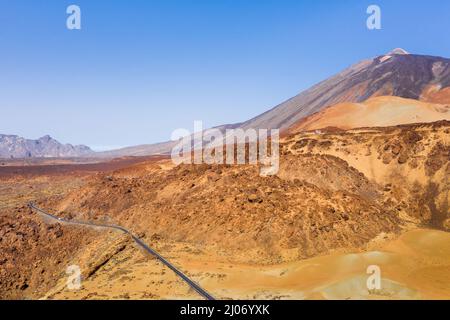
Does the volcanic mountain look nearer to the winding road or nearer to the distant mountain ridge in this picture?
the distant mountain ridge

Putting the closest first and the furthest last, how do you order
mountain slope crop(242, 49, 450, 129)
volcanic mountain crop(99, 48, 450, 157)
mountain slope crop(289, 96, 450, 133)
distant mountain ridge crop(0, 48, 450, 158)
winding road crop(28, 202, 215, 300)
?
winding road crop(28, 202, 215, 300), mountain slope crop(289, 96, 450, 133), distant mountain ridge crop(0, 48, 450, 158), volcanic mountain crop(99, 48, 450, 157), mountain slope crop(242, 49, 450, 129)

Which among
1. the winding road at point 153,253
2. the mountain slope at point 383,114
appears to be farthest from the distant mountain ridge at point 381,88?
the winding road at point 153,253

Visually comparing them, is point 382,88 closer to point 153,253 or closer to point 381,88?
point 381,88

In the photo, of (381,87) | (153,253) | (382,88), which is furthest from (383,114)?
(153,253)

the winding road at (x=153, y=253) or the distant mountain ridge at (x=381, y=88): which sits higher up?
the distant mountain ridge at (x=381, y=88)

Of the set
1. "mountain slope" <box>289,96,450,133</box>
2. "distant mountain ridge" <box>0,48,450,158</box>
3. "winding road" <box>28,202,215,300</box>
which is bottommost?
"winding road" <box>28,202,215,300</box>

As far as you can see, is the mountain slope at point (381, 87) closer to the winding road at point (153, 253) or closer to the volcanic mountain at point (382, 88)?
the volcanic mountain at point (382, 88)

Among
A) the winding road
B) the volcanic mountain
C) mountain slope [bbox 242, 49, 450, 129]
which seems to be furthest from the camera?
mountain slope [bbox 242, 49, 450, 129]

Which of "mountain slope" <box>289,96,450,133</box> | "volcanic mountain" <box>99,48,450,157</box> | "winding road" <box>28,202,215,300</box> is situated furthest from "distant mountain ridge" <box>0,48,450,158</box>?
"winding road" <box>28,202,215,300</box>
